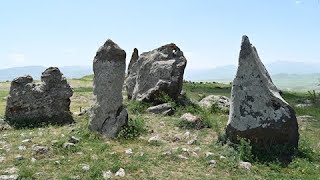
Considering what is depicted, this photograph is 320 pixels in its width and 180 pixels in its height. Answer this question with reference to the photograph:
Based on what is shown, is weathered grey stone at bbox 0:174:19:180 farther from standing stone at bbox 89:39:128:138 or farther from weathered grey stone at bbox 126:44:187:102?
weathered grey stone at bbox 126:44:187:102

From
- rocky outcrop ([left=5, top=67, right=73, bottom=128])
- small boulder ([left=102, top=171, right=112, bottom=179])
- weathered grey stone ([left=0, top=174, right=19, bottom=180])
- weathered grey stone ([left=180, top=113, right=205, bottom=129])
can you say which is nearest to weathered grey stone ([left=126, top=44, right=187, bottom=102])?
rocky outcrop ([left=5, top=67, right=73, bottom=128])

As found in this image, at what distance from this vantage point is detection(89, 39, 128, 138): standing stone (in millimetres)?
18141

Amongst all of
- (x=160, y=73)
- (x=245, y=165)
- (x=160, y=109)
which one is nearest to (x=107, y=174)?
(x=245, y=165)

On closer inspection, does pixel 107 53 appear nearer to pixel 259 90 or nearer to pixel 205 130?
pixel 205 130

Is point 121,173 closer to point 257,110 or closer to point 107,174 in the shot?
point 107,174

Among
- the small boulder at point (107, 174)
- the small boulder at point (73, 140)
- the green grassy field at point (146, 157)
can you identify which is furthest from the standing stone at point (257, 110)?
the small boulder at point (73, 140)

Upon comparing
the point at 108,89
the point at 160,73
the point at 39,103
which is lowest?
the point at 39,103

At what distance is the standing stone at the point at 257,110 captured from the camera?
15.7 meters

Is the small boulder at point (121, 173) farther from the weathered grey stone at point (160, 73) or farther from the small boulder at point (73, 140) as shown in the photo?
the weathered grey stone at point (160, 73)

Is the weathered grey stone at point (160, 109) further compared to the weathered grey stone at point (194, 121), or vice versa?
the weathered grey stone at point (160, 109)

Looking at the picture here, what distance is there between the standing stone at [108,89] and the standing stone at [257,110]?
484 cm

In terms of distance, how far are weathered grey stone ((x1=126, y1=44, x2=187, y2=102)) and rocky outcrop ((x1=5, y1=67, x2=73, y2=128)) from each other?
201 inches

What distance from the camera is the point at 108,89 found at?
60.6 feet

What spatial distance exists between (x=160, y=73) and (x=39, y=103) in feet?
24.8
